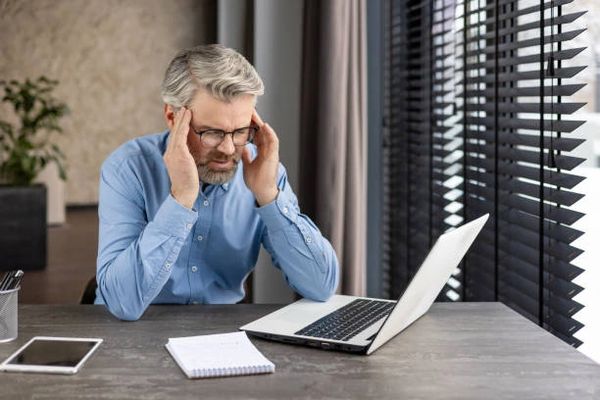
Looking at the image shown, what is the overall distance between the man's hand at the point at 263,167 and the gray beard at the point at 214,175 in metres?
0.04

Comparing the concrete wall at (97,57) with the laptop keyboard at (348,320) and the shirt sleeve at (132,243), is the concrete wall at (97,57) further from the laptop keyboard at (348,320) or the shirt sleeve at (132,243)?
the laptop keyboard at (348,320)

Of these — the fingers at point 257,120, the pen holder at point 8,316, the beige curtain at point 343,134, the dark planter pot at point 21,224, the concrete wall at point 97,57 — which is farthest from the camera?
the concrete wall at point 97,57

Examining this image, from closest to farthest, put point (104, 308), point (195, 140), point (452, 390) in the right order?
point (452, 390) < point (104, 308) < point (195, 140)

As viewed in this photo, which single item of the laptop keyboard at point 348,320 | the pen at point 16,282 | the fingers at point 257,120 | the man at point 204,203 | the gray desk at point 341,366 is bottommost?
the gray desk at point 341,366

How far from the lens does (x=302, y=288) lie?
77.6 inches

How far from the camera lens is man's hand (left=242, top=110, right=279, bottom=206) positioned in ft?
6.64

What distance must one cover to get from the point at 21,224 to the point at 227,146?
404 centimetres

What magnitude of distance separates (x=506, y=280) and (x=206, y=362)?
4.08 feet

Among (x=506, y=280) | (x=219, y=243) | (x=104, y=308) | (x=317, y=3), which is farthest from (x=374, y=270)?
(x=104, y=308)

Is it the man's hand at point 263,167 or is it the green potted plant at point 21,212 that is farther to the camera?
the green potted plant at point 21,212

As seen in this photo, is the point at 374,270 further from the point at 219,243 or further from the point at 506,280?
the point at 219,243

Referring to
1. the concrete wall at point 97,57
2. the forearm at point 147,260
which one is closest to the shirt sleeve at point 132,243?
the forearm at point 147,260

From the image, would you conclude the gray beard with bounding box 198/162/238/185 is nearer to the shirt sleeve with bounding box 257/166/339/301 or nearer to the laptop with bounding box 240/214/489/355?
the shirt sleeve with bounding box 257/166/339/301

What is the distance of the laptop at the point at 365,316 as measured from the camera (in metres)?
1.50
